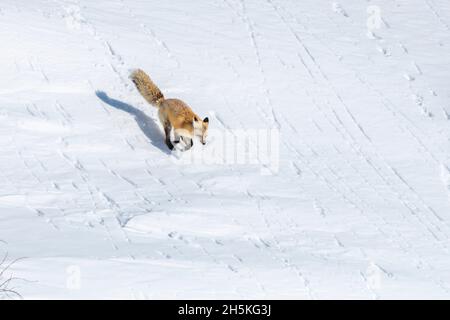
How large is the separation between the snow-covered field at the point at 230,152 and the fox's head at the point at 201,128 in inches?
16.0

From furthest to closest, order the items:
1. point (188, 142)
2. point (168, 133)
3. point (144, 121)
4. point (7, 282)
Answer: point (144, 121)
point (188, 142)
point (168, 133)
point (7, 282)

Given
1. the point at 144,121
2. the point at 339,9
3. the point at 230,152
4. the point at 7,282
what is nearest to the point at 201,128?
the point at 230,152

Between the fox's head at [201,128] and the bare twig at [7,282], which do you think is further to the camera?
the fox's head at [201,128]

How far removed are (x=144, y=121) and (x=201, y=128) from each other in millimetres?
1678

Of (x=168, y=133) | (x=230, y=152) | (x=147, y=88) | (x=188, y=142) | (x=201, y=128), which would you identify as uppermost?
(x=147, y=88)

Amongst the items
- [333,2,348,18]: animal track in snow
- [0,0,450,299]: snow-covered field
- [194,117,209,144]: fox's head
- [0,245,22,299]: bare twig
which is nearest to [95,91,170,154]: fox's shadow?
[0,0,450,299]: snow-covered field

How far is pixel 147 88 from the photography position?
15031 millimetres

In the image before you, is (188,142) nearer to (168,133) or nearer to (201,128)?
(168,133)

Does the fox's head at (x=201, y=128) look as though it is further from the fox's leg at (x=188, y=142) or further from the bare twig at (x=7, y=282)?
the bare twig at (x=7, y=282)

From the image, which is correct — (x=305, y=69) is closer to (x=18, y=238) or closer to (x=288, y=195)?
(x=288, y=195)

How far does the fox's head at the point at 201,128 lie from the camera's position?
13680 mm

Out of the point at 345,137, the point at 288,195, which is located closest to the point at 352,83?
the point at 345,137

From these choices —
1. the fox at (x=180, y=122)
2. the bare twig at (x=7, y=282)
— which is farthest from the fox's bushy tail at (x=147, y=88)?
the bare twig at (x=7, y=282)

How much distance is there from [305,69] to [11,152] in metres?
7.21
